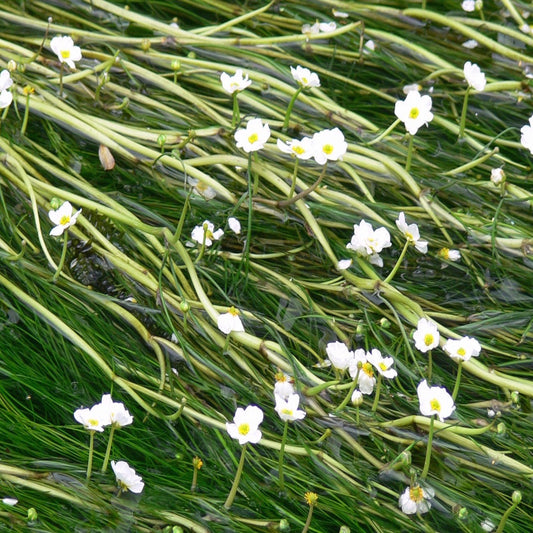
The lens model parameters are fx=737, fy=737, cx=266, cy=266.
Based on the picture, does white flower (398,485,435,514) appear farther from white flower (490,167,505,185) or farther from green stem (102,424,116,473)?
white flower (490,167,505,185)

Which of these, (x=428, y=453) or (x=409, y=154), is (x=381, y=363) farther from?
(x=409, y=154)

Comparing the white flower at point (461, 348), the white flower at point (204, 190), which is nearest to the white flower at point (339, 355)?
the white flower at point (461, 348)

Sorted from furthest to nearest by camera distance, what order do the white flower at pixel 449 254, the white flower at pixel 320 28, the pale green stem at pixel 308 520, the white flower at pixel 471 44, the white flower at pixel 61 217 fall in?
the white flower at pixel 471 44, the white flower at pixel 320 28, the white flower at pixel 449 254, the white flower at pixel 61 217, the pale green stem at pixel 308 520

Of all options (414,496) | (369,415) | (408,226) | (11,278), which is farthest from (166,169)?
(414,496)

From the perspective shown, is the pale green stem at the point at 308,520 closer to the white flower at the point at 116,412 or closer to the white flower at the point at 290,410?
the white flower at the point at 290,410

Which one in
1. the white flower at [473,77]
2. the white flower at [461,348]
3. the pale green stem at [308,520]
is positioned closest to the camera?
the pale green stem at [308,520]

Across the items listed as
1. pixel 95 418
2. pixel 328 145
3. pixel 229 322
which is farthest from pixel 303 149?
pixel 95 418

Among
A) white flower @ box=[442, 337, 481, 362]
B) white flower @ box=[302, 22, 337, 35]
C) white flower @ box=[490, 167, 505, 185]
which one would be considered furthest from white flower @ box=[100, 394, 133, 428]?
white flower @ box=[302, 22, 337, 35]

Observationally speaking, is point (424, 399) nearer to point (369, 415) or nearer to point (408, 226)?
point (369, 415)
